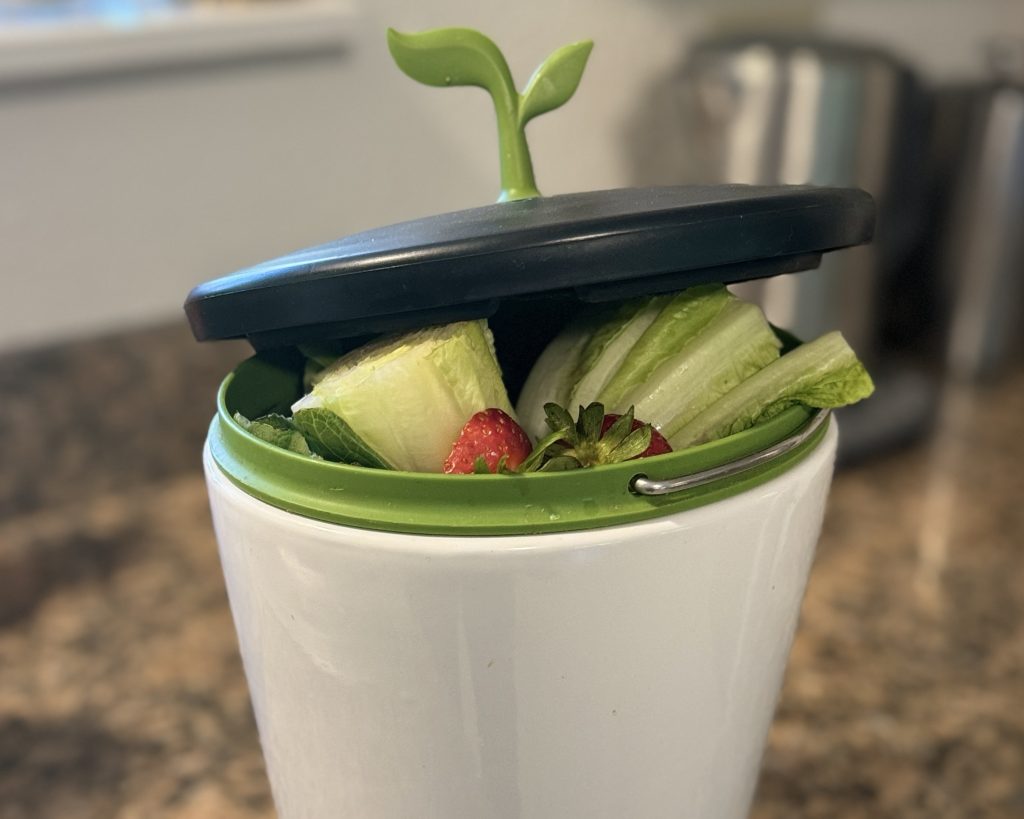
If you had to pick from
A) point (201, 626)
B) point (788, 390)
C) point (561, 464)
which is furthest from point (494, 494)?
point (201, 626)

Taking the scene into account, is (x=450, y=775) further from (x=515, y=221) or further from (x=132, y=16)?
(x=132, y=16)

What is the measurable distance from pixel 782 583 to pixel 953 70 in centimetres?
125

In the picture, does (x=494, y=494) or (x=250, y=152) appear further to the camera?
(x=250, y=152)

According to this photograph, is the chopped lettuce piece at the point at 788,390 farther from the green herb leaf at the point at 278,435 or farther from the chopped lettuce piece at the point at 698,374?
the green herb leaf at the point at 278,435

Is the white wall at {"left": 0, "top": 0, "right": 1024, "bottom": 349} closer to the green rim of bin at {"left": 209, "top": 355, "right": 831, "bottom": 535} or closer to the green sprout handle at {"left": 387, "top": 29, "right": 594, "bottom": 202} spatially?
the green sprout handle at {"left": 387, "top": 29, "right": 594, "bottom": 202}

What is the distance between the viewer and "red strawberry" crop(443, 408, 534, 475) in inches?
14.6

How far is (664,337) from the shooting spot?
417mm

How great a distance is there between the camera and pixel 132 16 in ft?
2.97

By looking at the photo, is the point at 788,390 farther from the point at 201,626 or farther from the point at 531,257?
the point at 201,626

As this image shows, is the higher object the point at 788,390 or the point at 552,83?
the point at 552,83

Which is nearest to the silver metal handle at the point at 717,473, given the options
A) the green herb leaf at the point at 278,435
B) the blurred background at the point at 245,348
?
the green herb leaf at the point at 278,435

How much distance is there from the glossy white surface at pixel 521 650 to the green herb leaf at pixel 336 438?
3cm

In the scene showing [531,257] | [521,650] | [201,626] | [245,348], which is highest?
[531,257]

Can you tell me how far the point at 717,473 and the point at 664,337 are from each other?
0.28 ft
